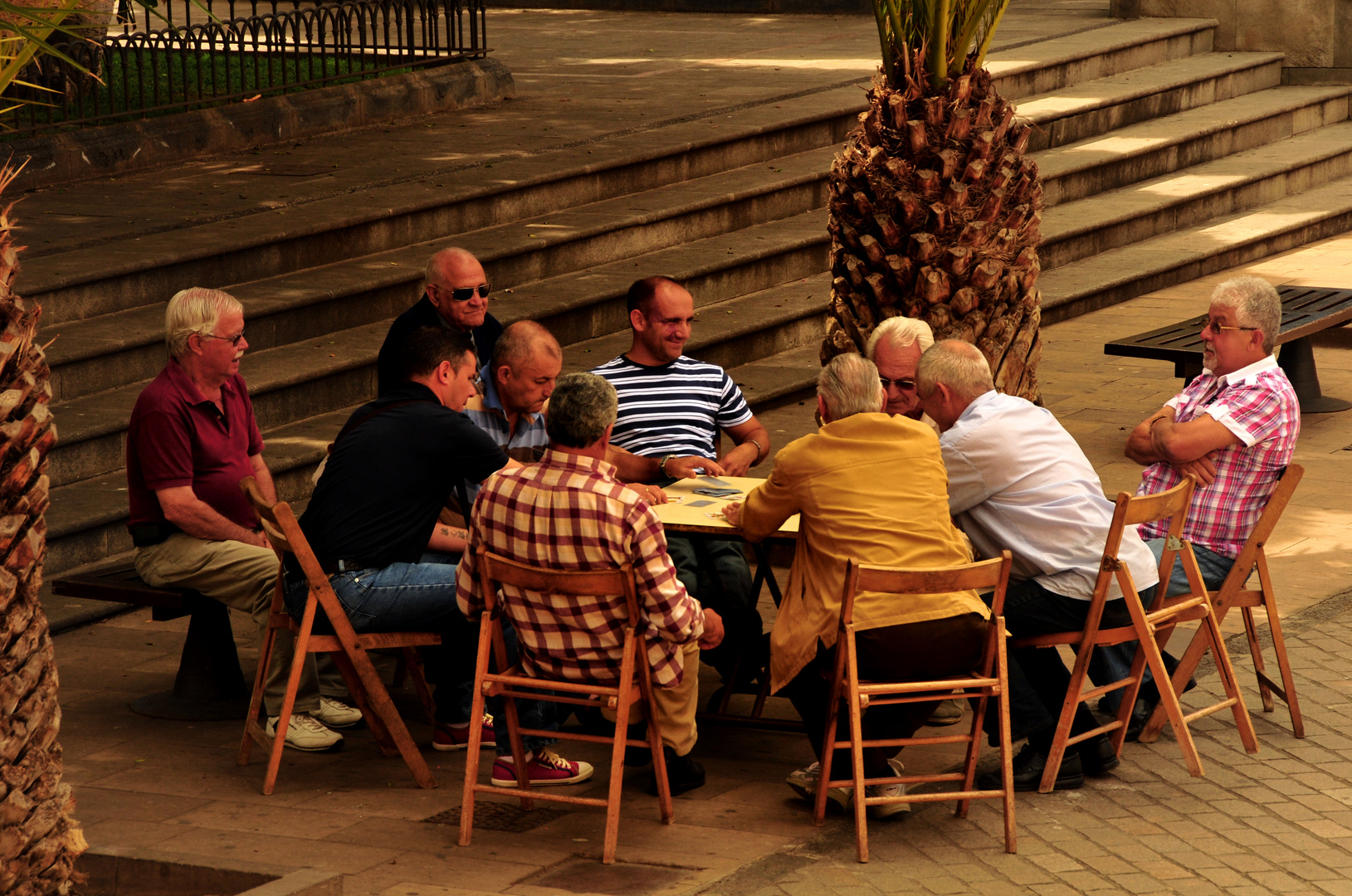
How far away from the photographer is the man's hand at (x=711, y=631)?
17.1ft

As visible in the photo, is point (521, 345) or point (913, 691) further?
point (521, 345)

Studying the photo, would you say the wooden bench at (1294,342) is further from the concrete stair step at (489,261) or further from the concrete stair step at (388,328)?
the concrete stair step at (489,261)

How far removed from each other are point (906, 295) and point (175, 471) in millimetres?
3168

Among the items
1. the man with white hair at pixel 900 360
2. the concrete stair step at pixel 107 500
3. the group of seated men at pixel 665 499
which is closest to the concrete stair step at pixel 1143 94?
the concrete stair step at pixel 107 500

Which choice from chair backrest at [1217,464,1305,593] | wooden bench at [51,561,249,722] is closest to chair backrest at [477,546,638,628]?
wooden bench at [51,561,249,722]

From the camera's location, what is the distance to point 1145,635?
5.36 metres

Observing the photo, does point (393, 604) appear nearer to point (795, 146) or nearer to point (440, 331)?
point (440, 331)

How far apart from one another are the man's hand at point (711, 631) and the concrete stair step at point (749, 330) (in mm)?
4660

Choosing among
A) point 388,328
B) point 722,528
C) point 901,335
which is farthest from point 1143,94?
point 722,528

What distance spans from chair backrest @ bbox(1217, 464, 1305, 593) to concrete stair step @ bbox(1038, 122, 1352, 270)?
7.49 metres

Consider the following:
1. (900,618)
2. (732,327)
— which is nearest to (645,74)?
(732,327)

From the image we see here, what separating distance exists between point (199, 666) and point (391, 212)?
4.93 meters

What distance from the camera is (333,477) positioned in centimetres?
560

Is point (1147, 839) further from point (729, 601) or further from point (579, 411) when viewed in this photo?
point (579, 411)
